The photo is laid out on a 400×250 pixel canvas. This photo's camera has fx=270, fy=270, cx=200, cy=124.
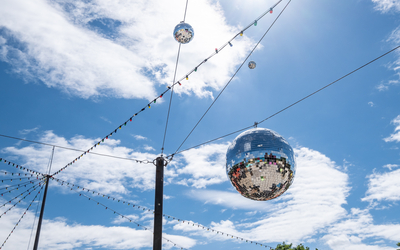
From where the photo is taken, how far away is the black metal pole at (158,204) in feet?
25.6

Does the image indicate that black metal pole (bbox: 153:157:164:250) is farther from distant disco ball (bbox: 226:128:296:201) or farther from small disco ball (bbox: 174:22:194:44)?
small disco ball (bbox: 174:22:194:44)

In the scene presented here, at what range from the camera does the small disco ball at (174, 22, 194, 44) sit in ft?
24.2

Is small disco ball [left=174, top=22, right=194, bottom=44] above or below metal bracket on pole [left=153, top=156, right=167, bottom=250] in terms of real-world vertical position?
above

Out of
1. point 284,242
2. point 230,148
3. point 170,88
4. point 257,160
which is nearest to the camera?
point 257,160

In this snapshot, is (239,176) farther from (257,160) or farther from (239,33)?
(239,33)

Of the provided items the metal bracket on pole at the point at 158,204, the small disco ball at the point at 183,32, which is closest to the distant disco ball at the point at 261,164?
the metal bracket on pole at the point at 158,204

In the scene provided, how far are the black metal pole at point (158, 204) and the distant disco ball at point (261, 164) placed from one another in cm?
286

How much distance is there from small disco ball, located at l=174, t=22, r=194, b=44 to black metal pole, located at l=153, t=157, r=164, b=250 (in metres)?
4.04

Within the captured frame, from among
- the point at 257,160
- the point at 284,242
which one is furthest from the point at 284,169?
the point at 284,242

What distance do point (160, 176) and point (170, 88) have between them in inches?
128

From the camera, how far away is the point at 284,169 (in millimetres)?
6227

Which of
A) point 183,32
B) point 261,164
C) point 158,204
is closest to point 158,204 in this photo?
point 158,204

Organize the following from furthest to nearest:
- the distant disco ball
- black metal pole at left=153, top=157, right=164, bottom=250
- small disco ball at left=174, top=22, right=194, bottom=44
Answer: black metal pole at left=153, top=157, right=164, bottom=250
small disco ball at left=174, top=22, right=194, bottom=44
the distant disco ball

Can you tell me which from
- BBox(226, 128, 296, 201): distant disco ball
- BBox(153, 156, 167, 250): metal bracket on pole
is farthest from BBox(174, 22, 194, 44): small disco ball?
BBox(153, 156, 167, 250): metal bracket on pole
